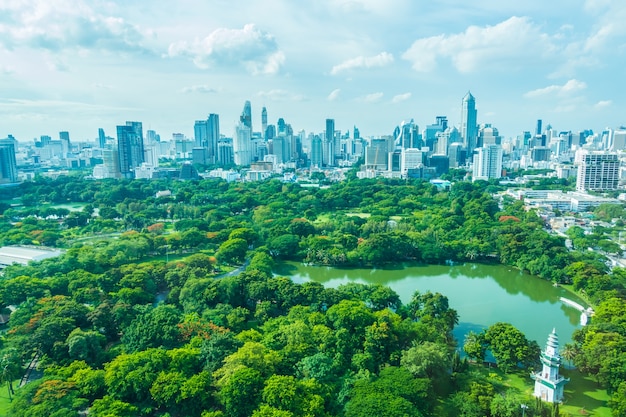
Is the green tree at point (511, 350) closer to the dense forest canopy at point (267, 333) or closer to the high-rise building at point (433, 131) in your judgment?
the dense forest canopy at point (267, 333)

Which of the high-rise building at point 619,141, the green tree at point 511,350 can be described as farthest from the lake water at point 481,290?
the high-rise building at point 619,141

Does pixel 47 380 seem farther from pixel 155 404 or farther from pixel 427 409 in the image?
pixel 427 409

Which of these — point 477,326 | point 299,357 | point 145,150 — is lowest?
point 477,326

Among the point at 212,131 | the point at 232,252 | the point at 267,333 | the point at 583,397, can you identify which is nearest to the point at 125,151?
the point at 212,131

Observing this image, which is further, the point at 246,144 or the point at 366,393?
the point at 246,144

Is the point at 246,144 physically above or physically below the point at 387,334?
above

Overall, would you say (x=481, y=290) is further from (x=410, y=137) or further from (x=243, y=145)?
(x=410, y=137)

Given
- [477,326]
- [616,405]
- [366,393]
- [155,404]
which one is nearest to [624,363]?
[616,405]

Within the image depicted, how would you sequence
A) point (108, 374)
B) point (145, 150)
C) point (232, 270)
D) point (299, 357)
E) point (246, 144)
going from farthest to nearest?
point (246, 144)
point (145, 150)
point (232, 270)
point (299, 357)
point (108, 374)
